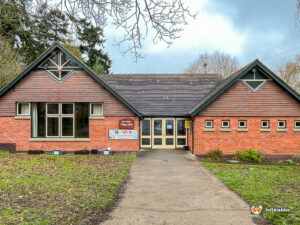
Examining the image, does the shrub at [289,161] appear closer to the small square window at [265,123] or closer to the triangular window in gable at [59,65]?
the small square window at [265,123]

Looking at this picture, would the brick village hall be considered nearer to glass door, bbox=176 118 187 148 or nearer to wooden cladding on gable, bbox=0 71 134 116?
wooden cladding on gable, bbox=0 71 134 116

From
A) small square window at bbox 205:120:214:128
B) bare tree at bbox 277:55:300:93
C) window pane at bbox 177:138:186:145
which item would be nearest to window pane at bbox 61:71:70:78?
window pane at bbox 177:138:186:145

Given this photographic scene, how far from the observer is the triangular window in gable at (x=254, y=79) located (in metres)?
14.8

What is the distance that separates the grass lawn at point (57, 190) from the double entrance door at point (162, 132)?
503 cm

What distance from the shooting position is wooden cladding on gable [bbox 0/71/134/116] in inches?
599

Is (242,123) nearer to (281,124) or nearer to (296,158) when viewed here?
(281,124)

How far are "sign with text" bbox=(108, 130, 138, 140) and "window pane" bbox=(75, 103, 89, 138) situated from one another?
65.1 inches

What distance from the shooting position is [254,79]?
48.6 ft

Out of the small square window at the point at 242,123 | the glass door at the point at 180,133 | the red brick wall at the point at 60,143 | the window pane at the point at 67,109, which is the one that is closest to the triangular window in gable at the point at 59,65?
the window pane at the point at 67,109

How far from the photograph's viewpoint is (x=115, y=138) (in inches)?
602

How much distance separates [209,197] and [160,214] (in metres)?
2.05

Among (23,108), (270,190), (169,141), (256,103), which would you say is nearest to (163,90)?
(169,141)

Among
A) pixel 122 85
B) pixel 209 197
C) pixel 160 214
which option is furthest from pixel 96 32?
pixel 122 85

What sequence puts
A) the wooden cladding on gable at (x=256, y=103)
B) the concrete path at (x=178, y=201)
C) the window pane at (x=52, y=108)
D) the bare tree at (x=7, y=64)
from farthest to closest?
the bare tree at (x=7, y=64) < the window pane at (x=52, y=108) < the wooden cladding on gable at (x=256, y=103) < the concrete path at (x=178, y=201)
